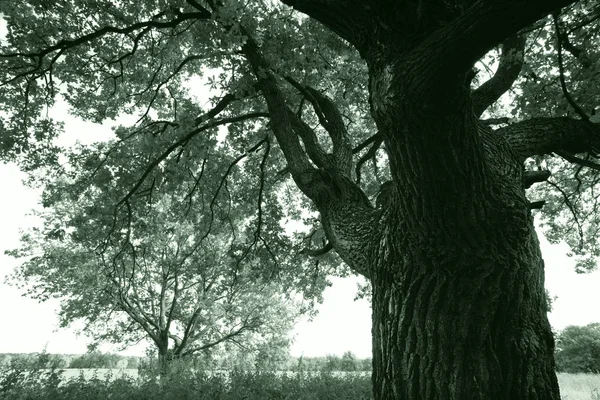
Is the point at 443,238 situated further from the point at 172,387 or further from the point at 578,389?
the point at 578,389

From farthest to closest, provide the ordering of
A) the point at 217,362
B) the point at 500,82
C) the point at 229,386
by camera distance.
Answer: the point at 217,362 → the point at 229,386 → the point at 500,82

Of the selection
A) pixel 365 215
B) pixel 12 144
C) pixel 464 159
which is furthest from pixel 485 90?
pixel 12 144

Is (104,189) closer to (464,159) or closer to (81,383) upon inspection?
(81,383)

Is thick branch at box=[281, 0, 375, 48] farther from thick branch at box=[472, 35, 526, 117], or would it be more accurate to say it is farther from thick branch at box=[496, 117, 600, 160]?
thick branch at box=[472, 35, 526, 117]

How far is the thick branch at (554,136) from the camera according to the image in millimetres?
3541

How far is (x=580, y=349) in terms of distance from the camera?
32938mm

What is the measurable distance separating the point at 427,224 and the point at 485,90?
10.8 ft

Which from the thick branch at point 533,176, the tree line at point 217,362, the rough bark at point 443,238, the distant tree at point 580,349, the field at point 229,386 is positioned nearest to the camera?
the rough bark at point 443,238

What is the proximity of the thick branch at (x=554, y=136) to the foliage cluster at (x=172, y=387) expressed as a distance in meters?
7.33

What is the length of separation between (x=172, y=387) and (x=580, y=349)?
133 feet

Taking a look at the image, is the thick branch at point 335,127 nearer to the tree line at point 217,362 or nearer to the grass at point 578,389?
the tree line at point 217,362

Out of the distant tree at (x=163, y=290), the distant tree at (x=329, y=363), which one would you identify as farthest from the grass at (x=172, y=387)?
the distant tree at (x=163, y=290)

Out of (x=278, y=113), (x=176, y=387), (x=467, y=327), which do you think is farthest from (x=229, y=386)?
(x=467, y=327)

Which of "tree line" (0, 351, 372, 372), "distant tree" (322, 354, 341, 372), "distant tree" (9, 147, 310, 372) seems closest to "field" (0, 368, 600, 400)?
"tree line" (0, 351, 372, 372)
